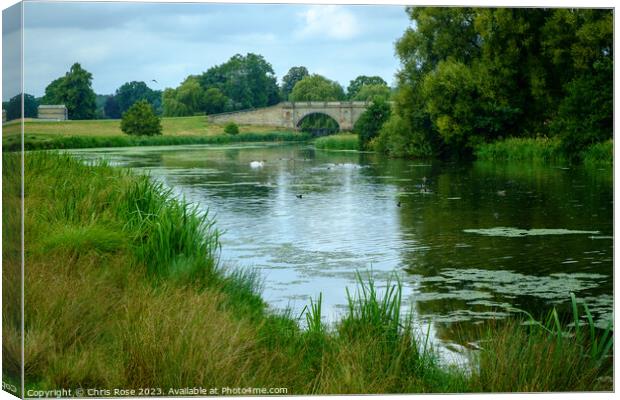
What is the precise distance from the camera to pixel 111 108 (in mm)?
6086

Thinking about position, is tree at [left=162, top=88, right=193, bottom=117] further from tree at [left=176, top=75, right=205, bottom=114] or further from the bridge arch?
the bridge arch

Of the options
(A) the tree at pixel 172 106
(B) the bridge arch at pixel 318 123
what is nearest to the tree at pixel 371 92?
(B) the bridge arch at pixel 318 123

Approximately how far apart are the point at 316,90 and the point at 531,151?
6.07ft

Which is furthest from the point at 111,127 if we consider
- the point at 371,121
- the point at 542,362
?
the point at 542,362

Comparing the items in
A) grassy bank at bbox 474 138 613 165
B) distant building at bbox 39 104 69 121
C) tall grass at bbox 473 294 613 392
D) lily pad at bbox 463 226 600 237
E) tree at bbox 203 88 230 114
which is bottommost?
tall grass at bbox 473 294 613 392

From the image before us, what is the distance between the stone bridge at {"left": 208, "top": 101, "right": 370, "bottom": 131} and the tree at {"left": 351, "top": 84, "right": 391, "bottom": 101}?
2.0 inches

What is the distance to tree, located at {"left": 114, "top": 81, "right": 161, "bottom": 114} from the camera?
596 cm

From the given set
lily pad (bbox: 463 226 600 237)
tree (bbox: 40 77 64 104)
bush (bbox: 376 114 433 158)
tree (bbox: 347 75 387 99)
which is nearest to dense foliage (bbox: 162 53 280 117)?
tree (bbox: 347 75 387 99)

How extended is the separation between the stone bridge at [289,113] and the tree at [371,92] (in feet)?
0.16

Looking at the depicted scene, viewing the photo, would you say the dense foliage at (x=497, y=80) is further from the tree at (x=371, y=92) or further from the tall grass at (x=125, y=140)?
the tall grass at (x=125, y=140)

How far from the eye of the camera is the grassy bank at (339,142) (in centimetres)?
684

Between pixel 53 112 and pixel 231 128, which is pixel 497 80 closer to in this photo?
pixel 231 128

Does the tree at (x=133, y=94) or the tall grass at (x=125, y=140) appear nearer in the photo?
the tall grass at (x=125, y=140)

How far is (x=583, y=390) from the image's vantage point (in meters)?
5.21
